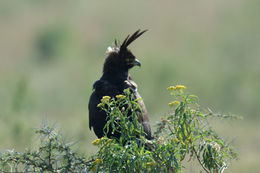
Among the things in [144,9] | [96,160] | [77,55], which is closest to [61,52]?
[77,55]

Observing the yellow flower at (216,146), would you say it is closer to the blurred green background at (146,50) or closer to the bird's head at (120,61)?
the bird's head at (120,61)

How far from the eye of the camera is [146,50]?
34094mm

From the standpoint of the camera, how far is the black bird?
336 inches

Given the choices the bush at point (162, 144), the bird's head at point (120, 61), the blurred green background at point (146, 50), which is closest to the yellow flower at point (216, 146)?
the bush at point (162, 144)

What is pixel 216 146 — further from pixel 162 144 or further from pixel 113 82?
pixel 113 82

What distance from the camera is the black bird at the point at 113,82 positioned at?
8523mm

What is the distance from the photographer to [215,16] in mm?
38312

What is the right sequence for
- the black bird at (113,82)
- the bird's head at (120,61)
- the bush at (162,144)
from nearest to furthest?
the bush at (162,144)
the black bird at (113,82)
the bird's head at (120,61)

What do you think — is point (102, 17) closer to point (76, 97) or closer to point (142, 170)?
point (76, 97)

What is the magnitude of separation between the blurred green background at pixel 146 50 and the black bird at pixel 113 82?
44.1 feet

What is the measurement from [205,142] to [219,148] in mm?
132

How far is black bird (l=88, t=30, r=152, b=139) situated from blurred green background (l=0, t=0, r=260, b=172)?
530 inches

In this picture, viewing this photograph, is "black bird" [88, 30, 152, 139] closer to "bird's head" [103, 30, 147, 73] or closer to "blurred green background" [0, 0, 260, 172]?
"bird's head" [103, 30, 147, 73]

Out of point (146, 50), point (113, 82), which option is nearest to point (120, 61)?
point (113, 82)
